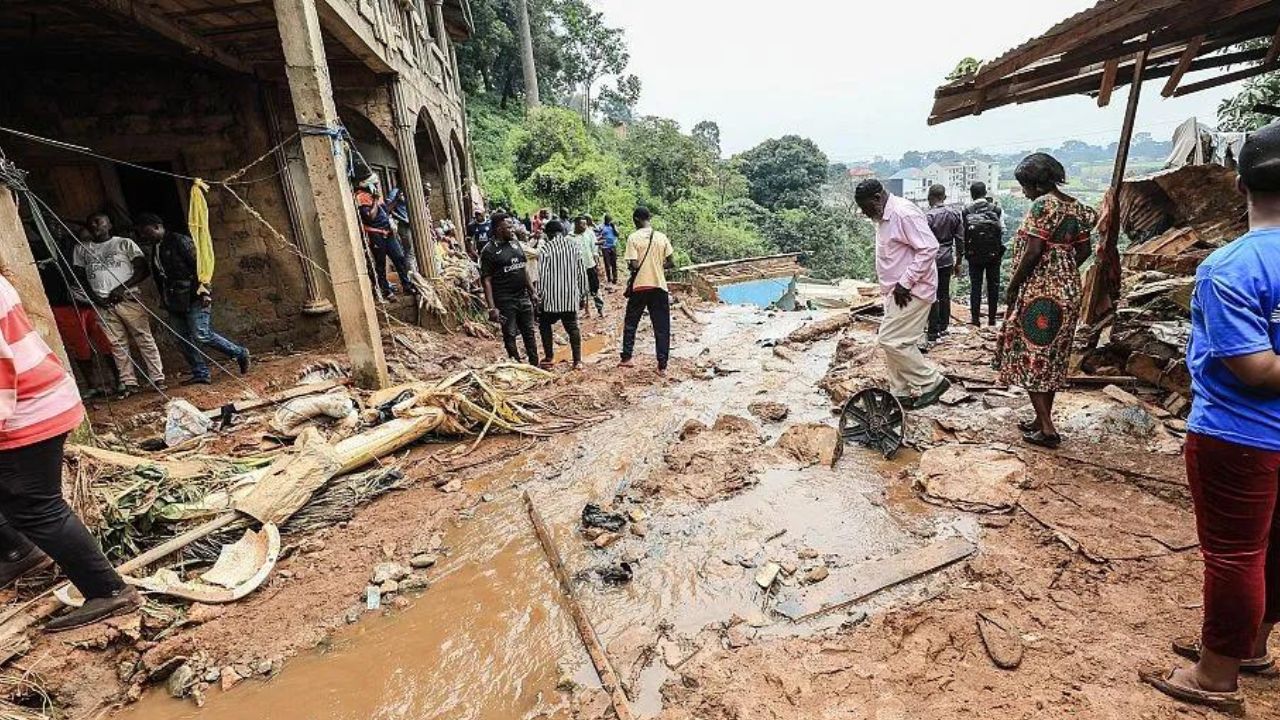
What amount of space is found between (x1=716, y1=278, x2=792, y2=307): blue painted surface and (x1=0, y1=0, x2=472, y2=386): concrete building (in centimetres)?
982

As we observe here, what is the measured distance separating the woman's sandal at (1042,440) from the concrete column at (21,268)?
6.41 metres

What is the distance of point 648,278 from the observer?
625cm

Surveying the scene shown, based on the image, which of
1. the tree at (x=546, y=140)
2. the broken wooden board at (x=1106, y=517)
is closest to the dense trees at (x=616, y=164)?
the tree at (x=546, y=140)

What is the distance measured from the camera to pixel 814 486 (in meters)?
3.86

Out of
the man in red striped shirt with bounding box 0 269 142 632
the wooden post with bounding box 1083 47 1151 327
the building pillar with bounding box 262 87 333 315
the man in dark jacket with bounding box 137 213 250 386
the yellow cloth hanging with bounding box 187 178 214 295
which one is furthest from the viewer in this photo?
the building pillar with bounding box 262 87 333 315

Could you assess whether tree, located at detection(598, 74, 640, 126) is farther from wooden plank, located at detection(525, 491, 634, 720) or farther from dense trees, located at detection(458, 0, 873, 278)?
wooden plank, located at detection(525, 491, 634, 720)

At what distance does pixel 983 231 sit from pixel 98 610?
8362 millimetres

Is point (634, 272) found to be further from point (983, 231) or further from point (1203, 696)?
point (1203, 696)

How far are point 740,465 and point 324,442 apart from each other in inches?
125

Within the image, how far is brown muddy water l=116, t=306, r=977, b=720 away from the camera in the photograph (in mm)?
2439

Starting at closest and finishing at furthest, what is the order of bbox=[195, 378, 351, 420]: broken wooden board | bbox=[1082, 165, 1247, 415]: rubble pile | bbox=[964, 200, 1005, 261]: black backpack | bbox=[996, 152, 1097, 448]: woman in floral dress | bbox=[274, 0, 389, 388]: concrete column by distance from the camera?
bbox=[996, 152, 1097, 448]: woman in floral dress < bbox=[1082, 165, 1247, 415]: rubble pile < bbox=[274, 0, 389, 388]: concrete column < bbox=[195, 378, 351, 420]: broken wooden board < bbox=[964, 200, 1005, 261]: black backpack

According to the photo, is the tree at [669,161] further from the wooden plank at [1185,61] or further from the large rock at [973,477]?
the large rock at [973,477]

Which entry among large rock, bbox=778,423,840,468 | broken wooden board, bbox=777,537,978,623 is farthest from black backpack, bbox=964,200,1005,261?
broken wooden board, bbox=777,537,978,623

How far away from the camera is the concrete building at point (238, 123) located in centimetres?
545
